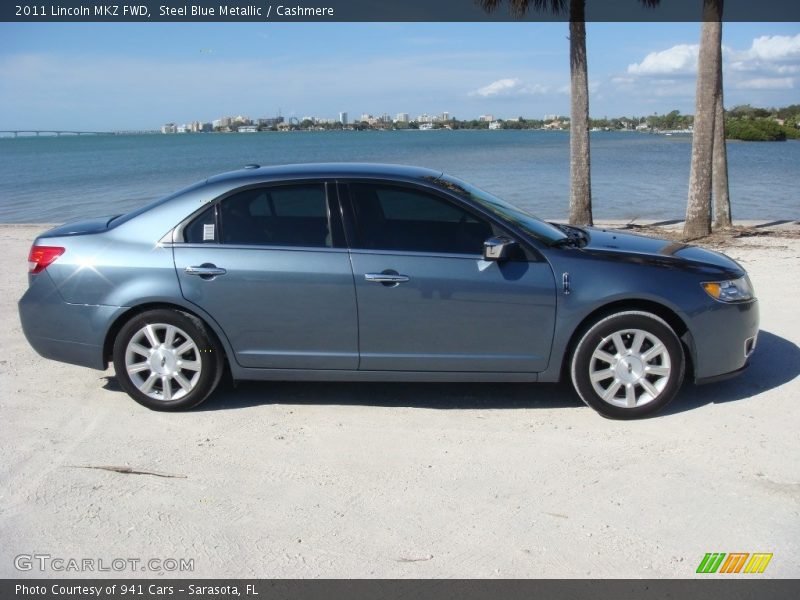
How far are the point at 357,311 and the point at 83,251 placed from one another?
6.33ft

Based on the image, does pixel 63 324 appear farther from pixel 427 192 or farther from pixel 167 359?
pixel 427 192

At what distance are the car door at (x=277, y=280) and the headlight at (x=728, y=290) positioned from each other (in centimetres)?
231

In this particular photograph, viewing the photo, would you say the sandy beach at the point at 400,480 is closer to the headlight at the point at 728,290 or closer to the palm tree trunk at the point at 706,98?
the headlight at the point at 728,290

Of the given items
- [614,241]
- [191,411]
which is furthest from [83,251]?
[614,241]

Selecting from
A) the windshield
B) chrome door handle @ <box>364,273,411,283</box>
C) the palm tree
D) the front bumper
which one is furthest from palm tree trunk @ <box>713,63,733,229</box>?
chrome door handle @ <box>364,273,411,283</box>

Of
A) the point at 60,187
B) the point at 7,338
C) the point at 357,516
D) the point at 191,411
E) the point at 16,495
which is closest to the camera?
the point at 357,516

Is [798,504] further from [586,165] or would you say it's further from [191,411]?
[586,165]

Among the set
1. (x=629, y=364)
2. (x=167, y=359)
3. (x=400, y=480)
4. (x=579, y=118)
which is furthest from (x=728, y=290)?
(x=579, y=118)

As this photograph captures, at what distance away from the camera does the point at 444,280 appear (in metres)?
4.93

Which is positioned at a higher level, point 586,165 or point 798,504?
point 586,165

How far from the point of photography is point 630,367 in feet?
16.2

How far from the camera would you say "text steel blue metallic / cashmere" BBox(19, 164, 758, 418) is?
194 inches
